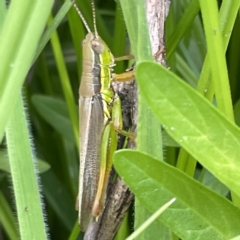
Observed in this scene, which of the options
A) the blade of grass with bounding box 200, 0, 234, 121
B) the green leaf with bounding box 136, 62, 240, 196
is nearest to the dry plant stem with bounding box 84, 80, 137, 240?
the blade of grass with bounding box 200, 0, 234, 121

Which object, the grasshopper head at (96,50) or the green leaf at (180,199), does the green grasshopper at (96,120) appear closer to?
the grasshopper head at (96,50)

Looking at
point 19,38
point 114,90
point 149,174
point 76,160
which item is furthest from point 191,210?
point 76,160

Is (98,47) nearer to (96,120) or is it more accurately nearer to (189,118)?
(96,120)

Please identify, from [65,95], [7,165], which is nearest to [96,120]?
[65,95]

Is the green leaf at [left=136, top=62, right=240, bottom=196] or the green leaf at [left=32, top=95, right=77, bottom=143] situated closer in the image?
the green leaf at [left=136, top=62, right=240, bottom=196]

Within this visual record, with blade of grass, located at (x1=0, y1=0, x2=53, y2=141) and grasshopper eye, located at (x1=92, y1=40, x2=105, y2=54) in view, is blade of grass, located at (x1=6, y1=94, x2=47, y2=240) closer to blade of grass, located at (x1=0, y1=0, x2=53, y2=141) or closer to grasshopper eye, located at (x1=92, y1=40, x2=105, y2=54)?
blade of grass, located at (x1=0, y1=0, x2=53, y2=141)

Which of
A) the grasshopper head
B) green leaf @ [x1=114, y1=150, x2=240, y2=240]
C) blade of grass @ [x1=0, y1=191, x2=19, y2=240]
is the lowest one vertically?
blade of grass @ [x1=0, y1=191, x2=19, y2=240]

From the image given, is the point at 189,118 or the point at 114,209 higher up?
the point at 189,118
